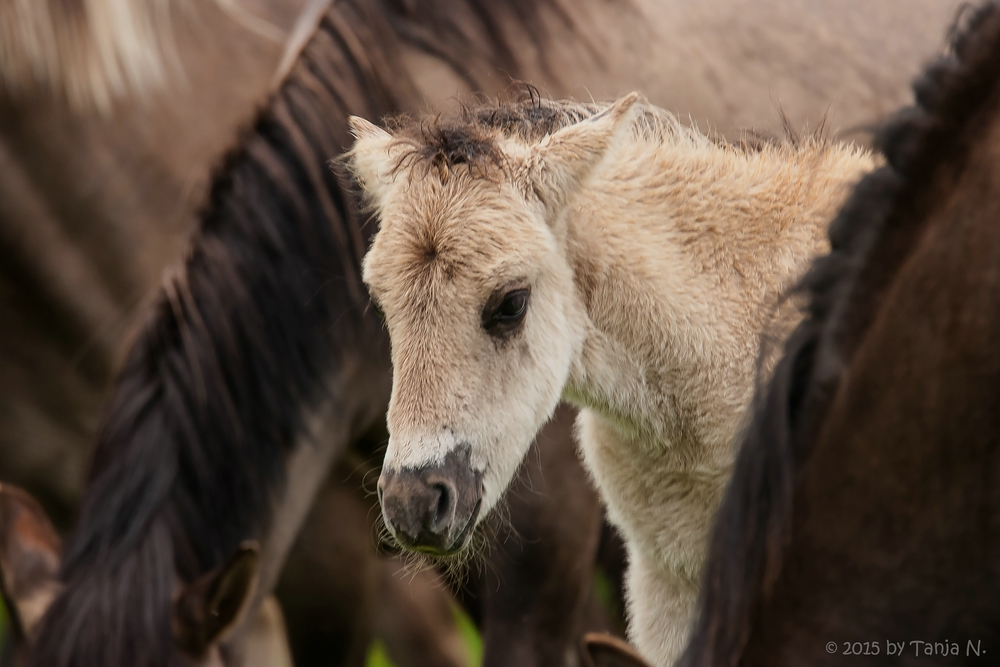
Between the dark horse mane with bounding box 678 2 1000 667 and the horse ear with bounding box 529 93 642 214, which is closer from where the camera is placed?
the dark horse mane with bounding box 678 2 1000 667

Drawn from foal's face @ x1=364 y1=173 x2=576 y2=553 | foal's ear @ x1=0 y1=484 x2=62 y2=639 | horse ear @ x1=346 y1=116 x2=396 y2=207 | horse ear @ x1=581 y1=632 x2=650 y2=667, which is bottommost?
foal's ear @ x1=0 y1=484 x2=62 y2=639

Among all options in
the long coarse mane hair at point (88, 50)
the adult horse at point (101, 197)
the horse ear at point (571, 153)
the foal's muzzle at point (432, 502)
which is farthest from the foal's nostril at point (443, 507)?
the long coarse mane hair at point (88, 50)

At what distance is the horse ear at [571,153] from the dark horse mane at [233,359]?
1.12 m

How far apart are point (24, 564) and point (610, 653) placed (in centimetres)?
184

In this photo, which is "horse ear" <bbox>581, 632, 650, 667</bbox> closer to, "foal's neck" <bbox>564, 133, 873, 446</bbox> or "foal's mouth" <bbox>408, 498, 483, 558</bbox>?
"foal's mouth" <bbox>408, 498, 483, 558</bbox>

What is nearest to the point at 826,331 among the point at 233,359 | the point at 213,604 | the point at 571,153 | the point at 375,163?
the point at 571,153

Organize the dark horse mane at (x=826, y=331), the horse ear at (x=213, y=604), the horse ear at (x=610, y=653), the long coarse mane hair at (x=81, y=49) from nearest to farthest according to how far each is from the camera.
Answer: the dark horse mane at (x=826, y=331)
the horse ear at (x=610, y=653)
the horse ear at (x=213, y=604)
the long coarse mane hair at (x=81, y=49)

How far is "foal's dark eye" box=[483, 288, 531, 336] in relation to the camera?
7.31ft

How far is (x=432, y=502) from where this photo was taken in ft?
6.75

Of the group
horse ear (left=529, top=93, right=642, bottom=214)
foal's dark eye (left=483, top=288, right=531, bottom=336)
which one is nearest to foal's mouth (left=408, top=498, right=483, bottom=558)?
foal's dark eye (left=483, top=288, right=531, bottom=336)

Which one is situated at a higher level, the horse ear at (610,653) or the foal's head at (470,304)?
the foal's head at (470,304)

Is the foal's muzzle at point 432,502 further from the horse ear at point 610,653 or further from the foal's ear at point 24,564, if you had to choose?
the foal's ear at point 24,564

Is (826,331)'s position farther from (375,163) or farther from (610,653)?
(375,163)

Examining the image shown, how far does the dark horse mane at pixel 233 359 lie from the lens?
8.96ft
